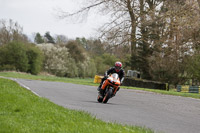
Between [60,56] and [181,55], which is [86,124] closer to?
[181,55]

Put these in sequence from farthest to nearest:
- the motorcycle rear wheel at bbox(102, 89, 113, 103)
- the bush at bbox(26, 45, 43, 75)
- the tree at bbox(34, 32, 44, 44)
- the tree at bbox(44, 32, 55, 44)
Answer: the tree at bbox(44, 32, 55, 44), the tree at bbox(34, 32, 44, 44), the bush at bbox(26, 45, 43, 75), the motorcycle rear wheel at bbox(102, 89, 113, 103)

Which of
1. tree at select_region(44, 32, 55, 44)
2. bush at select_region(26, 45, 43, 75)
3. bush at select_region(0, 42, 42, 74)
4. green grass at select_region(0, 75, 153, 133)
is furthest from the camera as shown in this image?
tree at select_region(44, 32, 55, 44)

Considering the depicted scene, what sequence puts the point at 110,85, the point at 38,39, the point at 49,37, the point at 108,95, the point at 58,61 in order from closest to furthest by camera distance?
the point at 108,95 → the point at 110,85 → the point at 58,61 → the point at 38,39 → the point at 49,37

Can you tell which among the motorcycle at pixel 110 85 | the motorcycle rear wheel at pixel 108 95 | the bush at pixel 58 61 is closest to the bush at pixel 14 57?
the bush at pixel 58 61

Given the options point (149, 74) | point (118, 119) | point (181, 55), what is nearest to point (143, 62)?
→ point (149, 74)

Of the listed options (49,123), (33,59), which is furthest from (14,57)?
(49,123)

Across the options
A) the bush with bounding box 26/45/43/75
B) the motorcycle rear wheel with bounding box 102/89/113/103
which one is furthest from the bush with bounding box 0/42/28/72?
the motorcycle rear wheel with bounding box 102/89/113/103

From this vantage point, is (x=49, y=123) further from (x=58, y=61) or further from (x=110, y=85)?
(x=58, y=61)

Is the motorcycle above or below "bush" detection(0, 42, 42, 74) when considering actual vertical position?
below

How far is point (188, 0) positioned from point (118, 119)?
79.0 ft

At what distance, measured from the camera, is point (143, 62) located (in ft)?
146

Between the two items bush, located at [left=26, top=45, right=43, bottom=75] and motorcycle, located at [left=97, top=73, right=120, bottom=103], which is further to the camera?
bush, located at [left=26, top=45, right=43, bottom=75]

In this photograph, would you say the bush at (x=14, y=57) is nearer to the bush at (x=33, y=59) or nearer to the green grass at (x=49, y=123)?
the bush at (x=33, y=59)

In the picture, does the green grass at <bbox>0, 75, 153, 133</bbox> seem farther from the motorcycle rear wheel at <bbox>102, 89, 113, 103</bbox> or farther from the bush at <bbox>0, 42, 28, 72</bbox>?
the bush at <bbox>0, 42, 28, 72</bbox>
